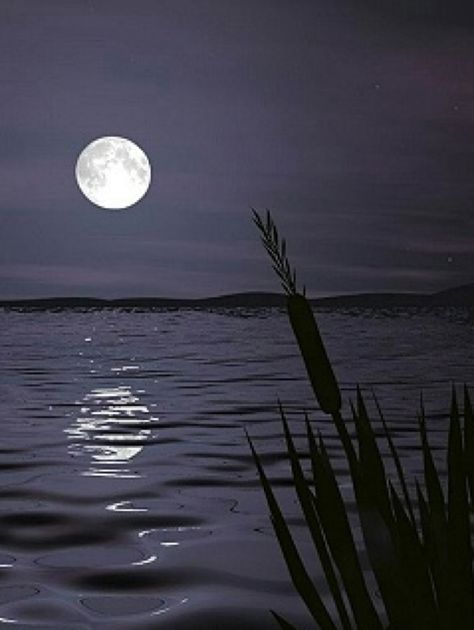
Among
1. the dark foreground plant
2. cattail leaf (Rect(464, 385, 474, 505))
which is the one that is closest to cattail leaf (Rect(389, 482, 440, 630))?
the dark foreground plant

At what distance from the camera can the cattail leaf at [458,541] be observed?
2016 millimetres

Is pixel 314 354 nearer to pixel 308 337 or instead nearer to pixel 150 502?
pixel 308 337

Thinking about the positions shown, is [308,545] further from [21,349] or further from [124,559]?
→ [21,349]

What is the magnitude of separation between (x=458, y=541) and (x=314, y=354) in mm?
438

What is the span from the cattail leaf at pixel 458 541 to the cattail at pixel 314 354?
11.5 inches

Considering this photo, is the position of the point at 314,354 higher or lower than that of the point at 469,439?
higher

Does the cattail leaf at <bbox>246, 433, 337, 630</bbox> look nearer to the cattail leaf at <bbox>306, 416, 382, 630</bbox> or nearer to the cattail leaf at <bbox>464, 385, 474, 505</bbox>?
the cattail leaf at <bbox>306, 416, 382, 630</bbox>

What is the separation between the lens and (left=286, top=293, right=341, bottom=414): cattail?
6.00 feet

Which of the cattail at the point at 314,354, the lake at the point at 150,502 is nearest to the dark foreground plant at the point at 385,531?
the cattail at the point at 314,354

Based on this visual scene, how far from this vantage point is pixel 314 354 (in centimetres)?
188

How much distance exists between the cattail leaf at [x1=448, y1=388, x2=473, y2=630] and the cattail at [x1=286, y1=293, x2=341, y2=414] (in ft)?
0.96

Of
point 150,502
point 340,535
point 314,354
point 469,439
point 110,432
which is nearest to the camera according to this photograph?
point 314,354

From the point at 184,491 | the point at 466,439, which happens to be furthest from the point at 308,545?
the point at 466,439

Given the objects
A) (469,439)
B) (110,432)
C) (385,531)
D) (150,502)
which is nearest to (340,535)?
(385,531)
